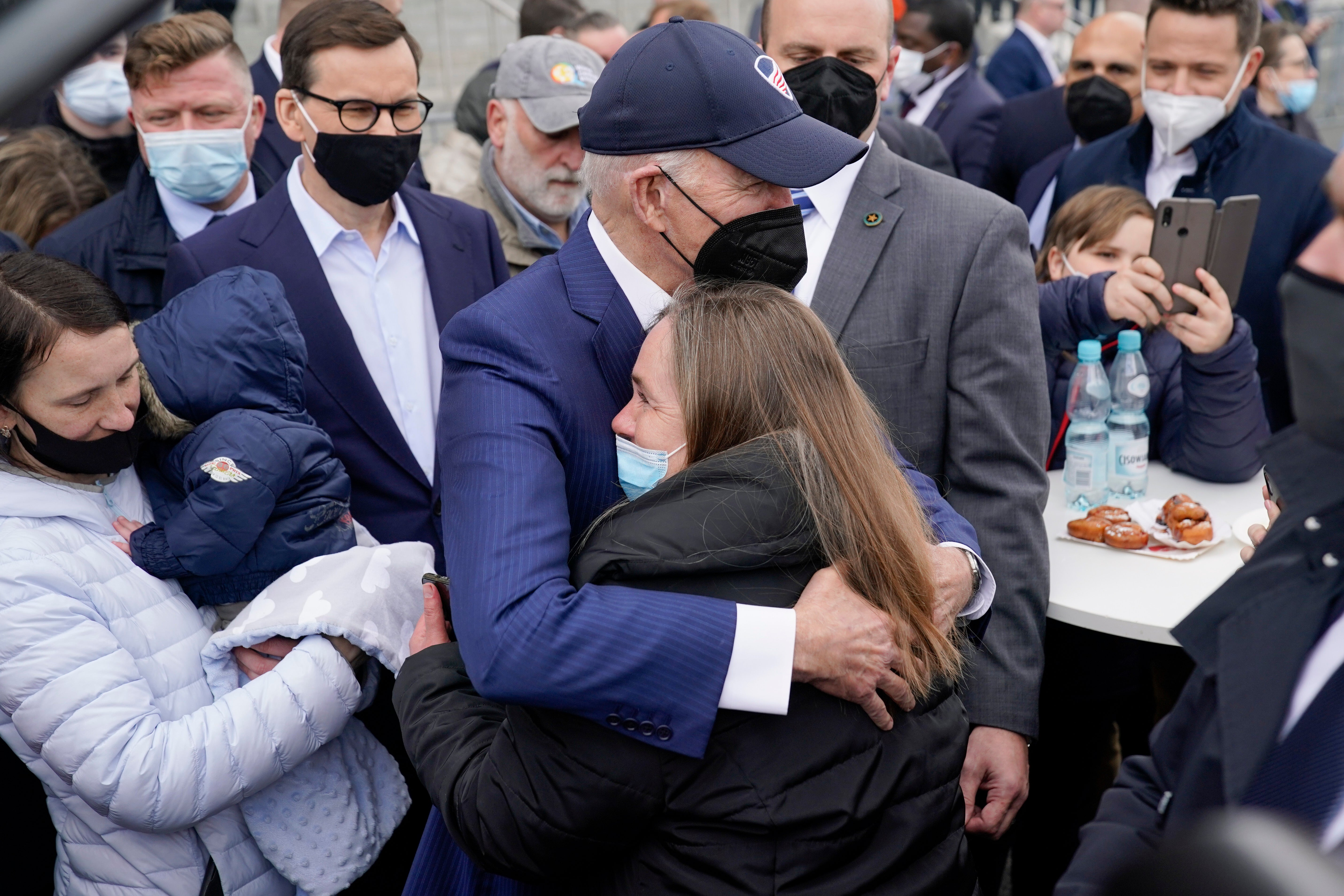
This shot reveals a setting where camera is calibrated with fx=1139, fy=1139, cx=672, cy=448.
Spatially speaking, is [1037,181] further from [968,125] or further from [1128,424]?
[1128,424]

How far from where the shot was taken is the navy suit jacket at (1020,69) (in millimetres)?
8117

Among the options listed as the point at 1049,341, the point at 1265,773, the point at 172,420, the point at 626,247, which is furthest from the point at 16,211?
the point at 1265,773

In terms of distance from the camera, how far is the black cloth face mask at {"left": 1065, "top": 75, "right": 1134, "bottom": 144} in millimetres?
5258

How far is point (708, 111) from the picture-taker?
5.99 feet

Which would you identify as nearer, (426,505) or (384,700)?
(384,700)

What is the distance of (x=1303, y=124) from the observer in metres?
7.68

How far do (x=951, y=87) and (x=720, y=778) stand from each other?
5.84m

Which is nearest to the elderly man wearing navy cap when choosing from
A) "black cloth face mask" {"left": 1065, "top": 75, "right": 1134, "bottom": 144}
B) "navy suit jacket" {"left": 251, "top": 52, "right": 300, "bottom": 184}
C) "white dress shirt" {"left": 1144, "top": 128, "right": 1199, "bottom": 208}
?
"navy suit jacket" {"left": 251, "top": 52, "right": 300, "bottom": 184}

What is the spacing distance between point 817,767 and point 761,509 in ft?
1.14

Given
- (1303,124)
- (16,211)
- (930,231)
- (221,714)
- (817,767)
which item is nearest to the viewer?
(817,767)

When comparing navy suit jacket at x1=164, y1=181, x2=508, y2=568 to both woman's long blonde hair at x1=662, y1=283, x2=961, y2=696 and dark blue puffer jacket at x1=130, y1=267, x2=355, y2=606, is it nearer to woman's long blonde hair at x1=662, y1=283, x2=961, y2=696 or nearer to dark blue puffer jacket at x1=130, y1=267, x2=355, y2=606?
dark blue puffer jacket at x1=130, y1=267, x2=355, y2=606

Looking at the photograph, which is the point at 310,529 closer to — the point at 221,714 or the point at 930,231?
the point at 221,714

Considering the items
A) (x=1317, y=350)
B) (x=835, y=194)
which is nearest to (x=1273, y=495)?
(x=835, y=194)

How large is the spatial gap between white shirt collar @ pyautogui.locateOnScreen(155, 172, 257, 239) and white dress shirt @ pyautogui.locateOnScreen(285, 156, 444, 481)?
22.4 inches
